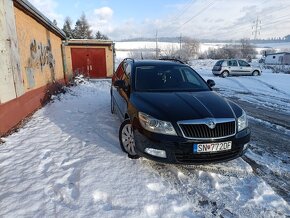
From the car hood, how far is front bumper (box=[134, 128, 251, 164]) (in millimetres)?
304

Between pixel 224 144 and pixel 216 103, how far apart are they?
83cm

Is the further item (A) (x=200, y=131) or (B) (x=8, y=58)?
(B) (x=8, y=58)

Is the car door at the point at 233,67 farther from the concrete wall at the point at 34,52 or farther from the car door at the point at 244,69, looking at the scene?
the concrete wall at the point at 34,52

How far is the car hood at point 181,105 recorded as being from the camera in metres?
3.84

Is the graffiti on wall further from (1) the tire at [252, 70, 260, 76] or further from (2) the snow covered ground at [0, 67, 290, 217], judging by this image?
(1) the tire at [252, 70, 260, 76]

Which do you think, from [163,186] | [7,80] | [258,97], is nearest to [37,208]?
[163,186]

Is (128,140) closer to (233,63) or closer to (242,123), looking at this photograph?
(242,123)

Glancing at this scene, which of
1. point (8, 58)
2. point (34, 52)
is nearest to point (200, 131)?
point (8, 58)

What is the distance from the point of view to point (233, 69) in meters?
22.9

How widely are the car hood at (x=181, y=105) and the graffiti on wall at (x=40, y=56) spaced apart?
17.3 ft

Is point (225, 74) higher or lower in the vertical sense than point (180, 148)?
lower

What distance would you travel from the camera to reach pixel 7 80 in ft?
19.3

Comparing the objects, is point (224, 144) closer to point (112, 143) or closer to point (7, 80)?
point (112, 143)

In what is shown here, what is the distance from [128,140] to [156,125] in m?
0.90
